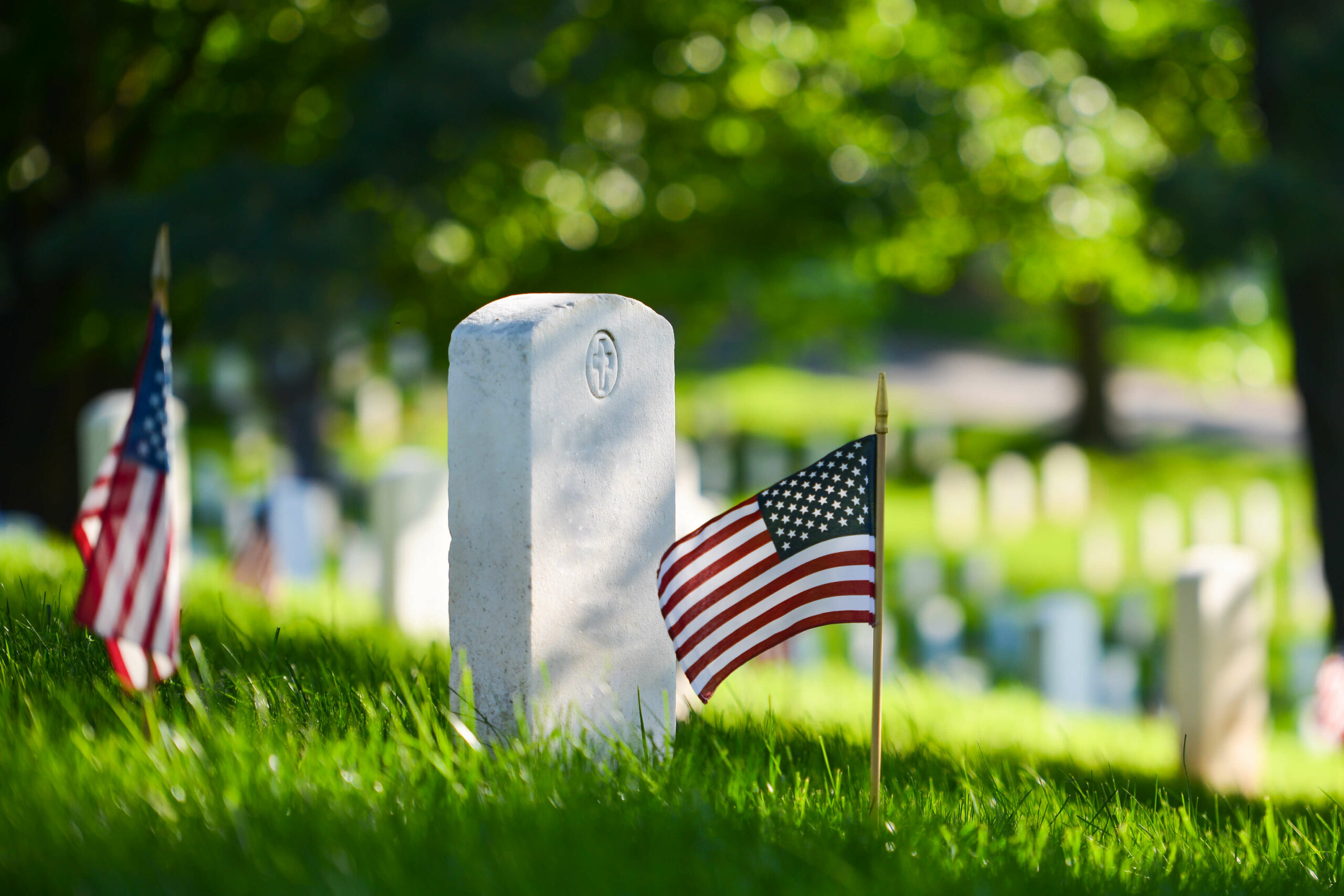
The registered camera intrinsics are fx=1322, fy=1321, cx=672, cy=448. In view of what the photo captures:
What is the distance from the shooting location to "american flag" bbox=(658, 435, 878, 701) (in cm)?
353

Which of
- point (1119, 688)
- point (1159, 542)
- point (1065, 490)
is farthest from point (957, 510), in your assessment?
point (1119, 688)

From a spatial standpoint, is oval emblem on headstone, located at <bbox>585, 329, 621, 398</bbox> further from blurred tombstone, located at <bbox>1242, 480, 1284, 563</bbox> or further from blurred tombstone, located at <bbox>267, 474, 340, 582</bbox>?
blurred tombstone, located at <bbox>1242, 480, 1284, 563</bbox>

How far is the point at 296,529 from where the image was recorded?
967 centimetres

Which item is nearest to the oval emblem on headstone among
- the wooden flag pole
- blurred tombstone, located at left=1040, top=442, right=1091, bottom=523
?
the wooden flag pole

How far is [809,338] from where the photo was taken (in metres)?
15.8

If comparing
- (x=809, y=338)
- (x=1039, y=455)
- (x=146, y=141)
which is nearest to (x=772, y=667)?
(x=146, y=141)

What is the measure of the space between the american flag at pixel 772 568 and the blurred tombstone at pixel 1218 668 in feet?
11.3

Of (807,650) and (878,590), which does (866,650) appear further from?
(878,590)

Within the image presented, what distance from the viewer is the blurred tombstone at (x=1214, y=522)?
56.0 ft

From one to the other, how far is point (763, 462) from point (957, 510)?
15.5ft

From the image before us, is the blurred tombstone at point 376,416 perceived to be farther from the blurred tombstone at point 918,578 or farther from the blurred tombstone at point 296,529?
the blurred tombstone at point 296,529

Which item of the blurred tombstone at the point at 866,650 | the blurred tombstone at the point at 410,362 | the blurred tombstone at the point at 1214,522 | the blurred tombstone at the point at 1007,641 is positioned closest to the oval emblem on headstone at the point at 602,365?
the blurred tombstone at the point at 866,650

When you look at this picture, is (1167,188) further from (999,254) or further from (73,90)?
(999,254)

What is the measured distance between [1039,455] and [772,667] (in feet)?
55.1
